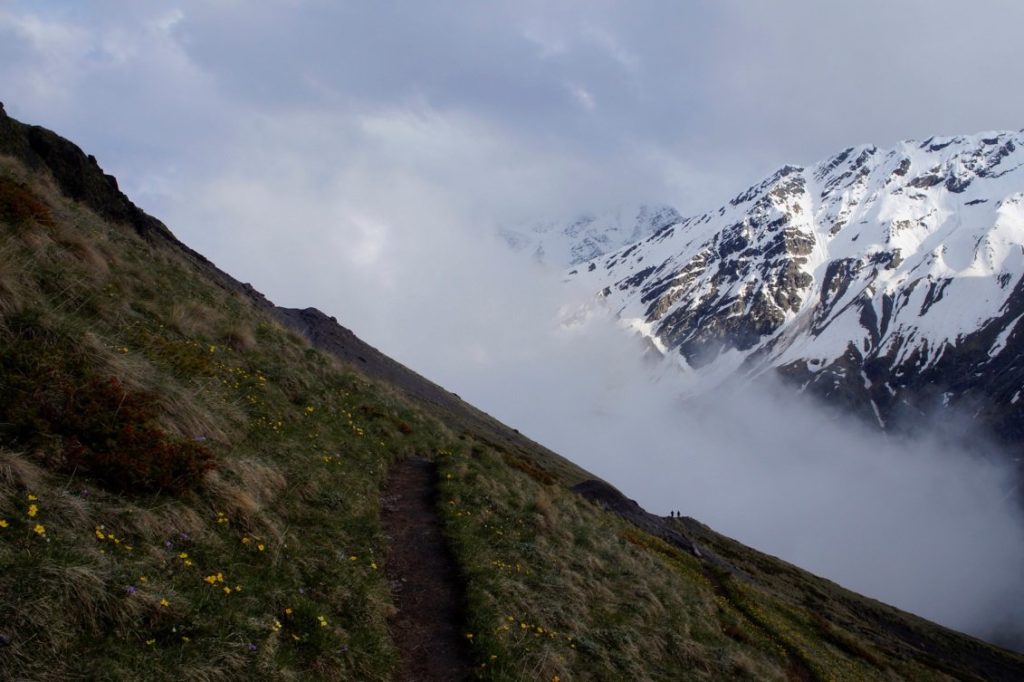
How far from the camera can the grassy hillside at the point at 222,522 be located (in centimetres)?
762

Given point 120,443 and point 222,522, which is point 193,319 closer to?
point 120,443

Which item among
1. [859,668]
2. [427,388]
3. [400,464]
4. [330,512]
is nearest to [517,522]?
[400,464]

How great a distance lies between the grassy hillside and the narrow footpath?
33 centimetres

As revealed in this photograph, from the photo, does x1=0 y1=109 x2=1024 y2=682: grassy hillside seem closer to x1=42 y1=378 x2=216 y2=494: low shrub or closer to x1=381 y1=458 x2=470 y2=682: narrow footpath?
x1=42 y1=378 x2=216 y2=494: low shrub

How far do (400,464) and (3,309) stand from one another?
42.4ft

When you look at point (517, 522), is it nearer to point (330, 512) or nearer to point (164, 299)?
point (330, 512)

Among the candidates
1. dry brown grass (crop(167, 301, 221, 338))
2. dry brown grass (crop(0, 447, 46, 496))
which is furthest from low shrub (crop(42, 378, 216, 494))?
dry brown grass (crop(167, 301, 221, 338))

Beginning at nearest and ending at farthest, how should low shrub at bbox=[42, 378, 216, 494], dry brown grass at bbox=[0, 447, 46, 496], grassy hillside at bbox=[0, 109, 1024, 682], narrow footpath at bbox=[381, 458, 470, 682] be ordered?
grassy hillside at bbox=[0, 109, 1024, 682], dry brown grass at bbox=[0, 447, 46, 496], low shrub at bbox=[42, 378, 216, 494], narrow footpath at bbox=[381, 458, 470, 682]

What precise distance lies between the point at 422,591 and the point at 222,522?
4.50 meters

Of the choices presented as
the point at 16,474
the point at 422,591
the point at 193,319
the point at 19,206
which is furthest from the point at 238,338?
the point at 16,474

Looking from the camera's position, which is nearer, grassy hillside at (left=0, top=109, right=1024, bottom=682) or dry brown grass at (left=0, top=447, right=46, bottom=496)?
grassy hillside at (left=0, top=109, right=1024, bottom=682)

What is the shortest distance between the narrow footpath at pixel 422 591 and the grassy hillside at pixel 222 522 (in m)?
0.33

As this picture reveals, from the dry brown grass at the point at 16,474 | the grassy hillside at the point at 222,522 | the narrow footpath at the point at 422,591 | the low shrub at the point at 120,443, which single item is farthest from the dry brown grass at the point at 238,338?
the dry brown grass at the point at 16,474

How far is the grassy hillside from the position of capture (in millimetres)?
7621
